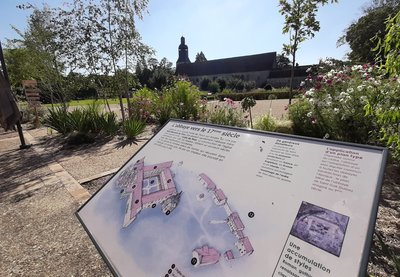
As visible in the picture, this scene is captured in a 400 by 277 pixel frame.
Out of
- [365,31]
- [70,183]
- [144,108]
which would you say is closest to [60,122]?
[144,108]

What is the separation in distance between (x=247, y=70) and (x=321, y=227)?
7241 centimetres

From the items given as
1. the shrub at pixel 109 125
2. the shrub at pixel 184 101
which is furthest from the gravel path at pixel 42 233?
the shrub at pixel 184 101

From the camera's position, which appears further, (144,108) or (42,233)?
Result: (144,108)

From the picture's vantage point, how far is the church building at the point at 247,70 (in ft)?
207

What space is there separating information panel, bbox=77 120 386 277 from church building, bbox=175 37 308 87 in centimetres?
5794

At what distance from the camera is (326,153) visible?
54.7 inches

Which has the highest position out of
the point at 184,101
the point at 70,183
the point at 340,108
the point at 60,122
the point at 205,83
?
the point at 340,108

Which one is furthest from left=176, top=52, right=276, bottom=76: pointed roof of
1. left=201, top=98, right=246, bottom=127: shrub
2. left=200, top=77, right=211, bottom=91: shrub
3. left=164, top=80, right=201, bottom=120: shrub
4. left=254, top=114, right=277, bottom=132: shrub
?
left=254, top=114, right=277, bottom=132: shrub

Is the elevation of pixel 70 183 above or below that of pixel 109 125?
below

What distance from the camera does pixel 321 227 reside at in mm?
1107

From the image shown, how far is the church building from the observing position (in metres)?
63.2

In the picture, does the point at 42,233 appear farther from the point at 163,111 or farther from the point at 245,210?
the point at 163,111

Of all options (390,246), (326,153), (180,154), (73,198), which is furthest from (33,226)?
(390,246)

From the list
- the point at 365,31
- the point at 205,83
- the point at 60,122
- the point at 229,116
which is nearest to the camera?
the point at 229,116
